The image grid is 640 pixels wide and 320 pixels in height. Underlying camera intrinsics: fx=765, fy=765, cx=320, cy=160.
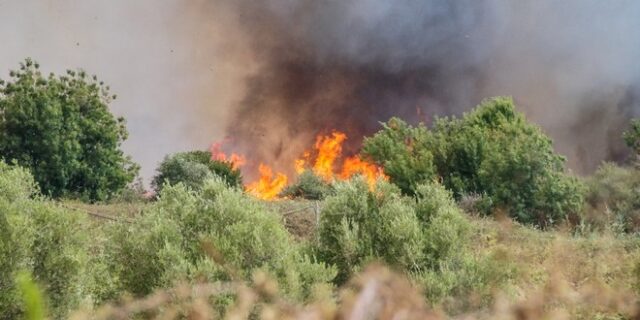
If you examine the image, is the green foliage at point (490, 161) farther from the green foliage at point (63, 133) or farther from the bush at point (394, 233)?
the bush at point (394, 233)

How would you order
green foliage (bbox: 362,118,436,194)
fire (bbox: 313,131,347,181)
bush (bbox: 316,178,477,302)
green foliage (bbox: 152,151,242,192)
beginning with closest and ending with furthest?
bush (bbox: 316,178,477,302), green foliage (bbox: 362,118,436,194), green foliage (bbox: 152,151,242,192), fire (bbox: 313,131,347,181)

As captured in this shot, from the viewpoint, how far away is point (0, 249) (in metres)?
13.5

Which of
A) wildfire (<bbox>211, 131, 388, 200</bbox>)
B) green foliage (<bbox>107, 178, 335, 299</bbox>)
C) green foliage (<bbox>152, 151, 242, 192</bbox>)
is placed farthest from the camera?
wildfire (<bbox>211, 131, 388, 200</bbox>)

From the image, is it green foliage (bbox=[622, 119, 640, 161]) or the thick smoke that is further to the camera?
the thick smoke

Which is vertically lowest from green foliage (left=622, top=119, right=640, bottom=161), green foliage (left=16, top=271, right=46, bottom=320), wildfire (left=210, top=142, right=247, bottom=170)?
green foliage (left=16, top=271, right=46, bottom=320)

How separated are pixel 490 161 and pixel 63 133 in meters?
20.0

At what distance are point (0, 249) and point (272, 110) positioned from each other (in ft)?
201

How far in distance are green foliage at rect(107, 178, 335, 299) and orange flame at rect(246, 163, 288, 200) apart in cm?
4236

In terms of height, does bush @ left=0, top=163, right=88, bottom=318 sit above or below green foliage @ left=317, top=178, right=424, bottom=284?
below

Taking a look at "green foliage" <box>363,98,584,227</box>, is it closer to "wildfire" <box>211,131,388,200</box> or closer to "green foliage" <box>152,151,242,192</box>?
"green foliage" <box>152,151,242,192</box>

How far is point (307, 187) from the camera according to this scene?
151 ft

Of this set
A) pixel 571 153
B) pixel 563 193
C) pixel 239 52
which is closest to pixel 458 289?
pixel 563 193

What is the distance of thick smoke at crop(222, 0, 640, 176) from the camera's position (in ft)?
216

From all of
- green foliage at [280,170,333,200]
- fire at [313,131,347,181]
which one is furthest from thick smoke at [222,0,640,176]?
green foliage at [280,170,333,200]
